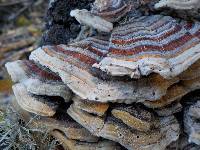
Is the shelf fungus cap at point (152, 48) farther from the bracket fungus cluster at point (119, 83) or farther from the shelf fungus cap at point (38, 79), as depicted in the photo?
the shelf fungus cap at point (38, 79)

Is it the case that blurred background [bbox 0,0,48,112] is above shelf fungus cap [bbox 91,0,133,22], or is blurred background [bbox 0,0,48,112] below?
below

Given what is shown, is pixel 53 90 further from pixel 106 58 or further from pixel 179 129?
pixel 179 129

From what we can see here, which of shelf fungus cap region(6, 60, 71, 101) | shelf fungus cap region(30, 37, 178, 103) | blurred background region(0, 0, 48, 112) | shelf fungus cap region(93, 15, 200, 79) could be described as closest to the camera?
shelf fungus cap region(93, 15, 200, 79)

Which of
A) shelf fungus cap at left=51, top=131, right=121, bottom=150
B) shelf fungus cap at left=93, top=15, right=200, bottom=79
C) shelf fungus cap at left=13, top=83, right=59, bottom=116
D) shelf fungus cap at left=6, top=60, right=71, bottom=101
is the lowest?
shelf fungus cap at left=51, top=131, right=121, bottom=150

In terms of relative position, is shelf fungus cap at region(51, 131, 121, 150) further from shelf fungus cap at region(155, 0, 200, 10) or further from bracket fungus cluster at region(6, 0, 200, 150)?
shelf fungus cap at region(155, 0, 200, 10)

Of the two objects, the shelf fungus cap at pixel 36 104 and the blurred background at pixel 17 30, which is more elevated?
the shelf fungus cap at pixel 36 104

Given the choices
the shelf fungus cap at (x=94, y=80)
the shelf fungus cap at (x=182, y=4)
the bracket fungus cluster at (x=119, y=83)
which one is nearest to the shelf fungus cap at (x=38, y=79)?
the bracket fungus cluster at (x=119, y=83)

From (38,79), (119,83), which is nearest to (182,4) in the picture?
(119,83)

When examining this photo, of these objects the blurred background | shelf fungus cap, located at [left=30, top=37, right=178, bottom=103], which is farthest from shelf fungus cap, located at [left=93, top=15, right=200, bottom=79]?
the blurred background
